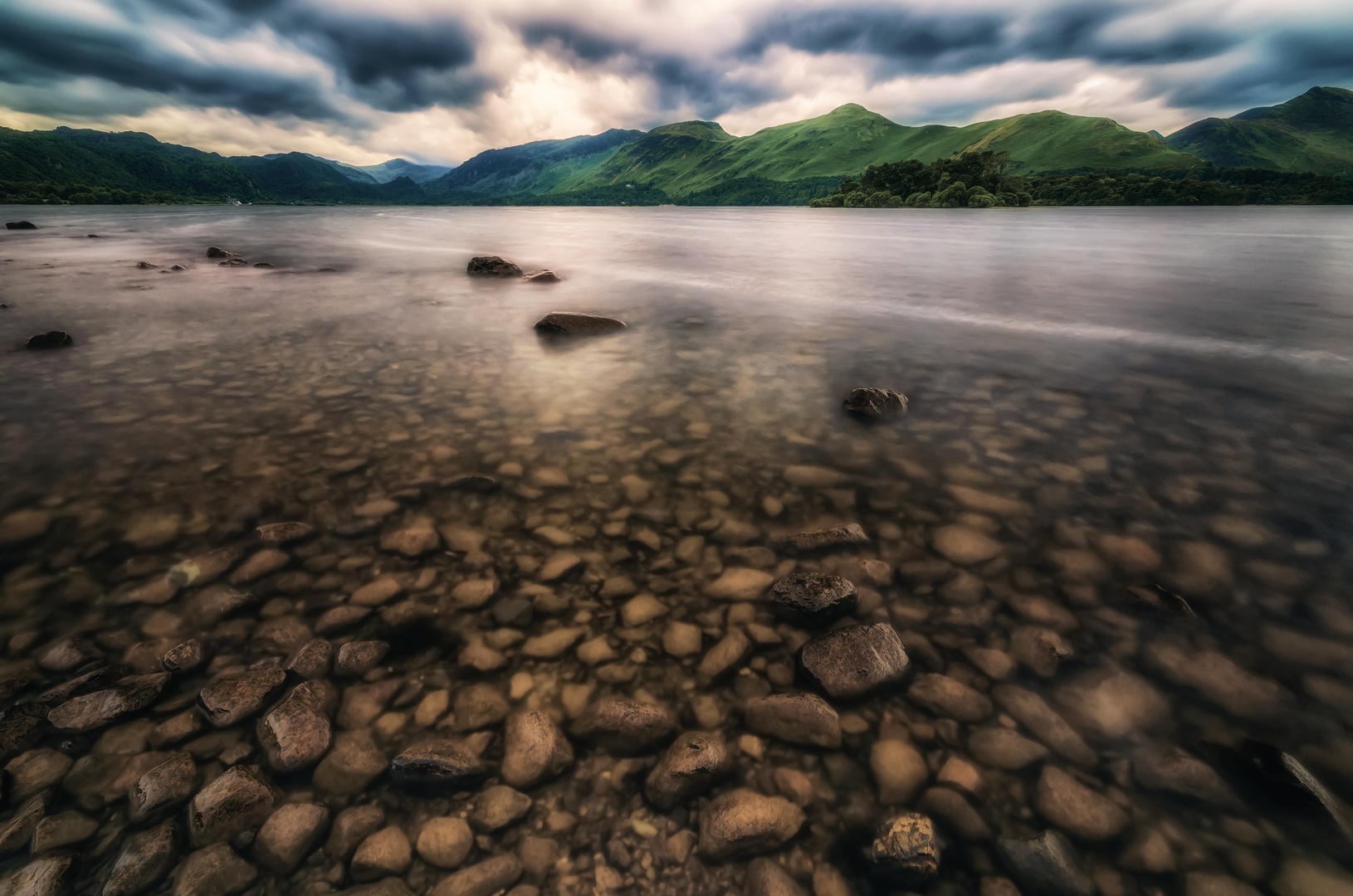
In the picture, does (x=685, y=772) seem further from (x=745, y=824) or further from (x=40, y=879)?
(x=40, y=879)

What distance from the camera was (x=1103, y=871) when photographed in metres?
1.99

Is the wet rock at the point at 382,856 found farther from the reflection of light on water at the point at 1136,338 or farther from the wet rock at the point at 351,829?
the reflection of light on water at the point at 1136,338

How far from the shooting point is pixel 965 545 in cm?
379

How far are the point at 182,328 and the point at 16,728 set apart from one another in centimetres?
1048

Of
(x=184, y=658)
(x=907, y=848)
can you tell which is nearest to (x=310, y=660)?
(x=184, y=658)

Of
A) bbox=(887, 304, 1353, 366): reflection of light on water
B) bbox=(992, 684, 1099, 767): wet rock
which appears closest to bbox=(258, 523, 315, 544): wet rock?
bbox=(992, 684, 1099, 767): wet rock

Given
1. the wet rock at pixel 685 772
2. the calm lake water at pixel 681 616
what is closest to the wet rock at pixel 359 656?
the calm lake water at pixel 681 616

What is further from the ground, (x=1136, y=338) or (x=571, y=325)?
(x=571, y=325)

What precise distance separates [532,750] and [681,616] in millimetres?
1113

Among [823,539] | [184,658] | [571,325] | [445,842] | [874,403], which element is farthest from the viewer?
[571,325]

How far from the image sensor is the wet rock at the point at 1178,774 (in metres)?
2.22

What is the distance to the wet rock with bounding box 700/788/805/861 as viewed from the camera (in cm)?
209

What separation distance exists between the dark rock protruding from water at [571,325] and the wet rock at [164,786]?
8.35m

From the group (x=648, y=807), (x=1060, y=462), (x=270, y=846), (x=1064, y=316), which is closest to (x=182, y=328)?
(x=270, y=846)
